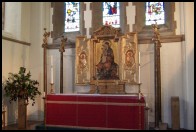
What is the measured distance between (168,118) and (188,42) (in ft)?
7.65

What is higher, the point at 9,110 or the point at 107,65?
the point at 107,65

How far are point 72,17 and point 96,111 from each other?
4140mm

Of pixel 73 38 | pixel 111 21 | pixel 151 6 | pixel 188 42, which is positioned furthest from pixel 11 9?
pixel 188 42

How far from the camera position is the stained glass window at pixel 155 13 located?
8.00 meters

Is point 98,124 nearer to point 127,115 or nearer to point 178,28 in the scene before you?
point 127,115

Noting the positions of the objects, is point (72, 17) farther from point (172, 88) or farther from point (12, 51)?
point (172, 88)

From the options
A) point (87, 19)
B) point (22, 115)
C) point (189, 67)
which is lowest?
point (22, 115)

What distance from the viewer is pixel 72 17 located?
8906 mm

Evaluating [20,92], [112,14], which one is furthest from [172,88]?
[20,92]

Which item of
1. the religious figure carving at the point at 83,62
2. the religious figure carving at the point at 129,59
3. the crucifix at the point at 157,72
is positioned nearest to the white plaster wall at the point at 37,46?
the religious figure carving at the point at 83,62

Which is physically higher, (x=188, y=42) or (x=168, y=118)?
(x=188, y=42)

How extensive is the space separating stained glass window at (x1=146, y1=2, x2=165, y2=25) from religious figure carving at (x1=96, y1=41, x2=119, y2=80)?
1585mm

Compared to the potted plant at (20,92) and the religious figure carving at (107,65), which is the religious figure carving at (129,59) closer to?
the religious figure carving at (107,65)

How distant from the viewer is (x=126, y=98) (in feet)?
19.1
